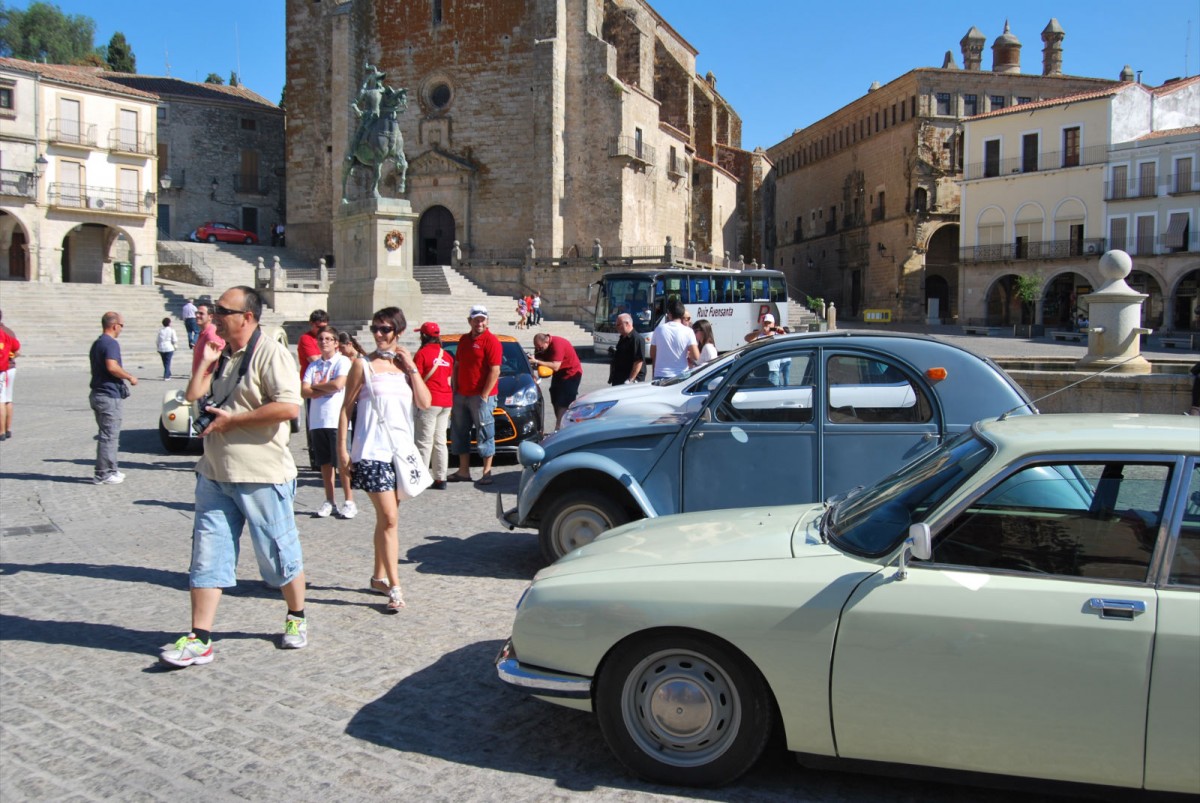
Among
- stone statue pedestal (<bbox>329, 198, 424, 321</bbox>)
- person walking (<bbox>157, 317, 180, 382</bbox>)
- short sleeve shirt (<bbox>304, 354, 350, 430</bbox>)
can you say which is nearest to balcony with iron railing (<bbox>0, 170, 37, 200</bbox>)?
stone statue pedestal (<bbox>329, 198, 424, 321</bbox>)

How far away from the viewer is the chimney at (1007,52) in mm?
55438

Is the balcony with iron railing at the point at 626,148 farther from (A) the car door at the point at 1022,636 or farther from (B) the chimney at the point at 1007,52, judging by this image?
(A) the car door at the point at 1022,636

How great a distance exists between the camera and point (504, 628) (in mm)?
5363

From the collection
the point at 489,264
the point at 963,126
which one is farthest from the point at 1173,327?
the point at 489,264

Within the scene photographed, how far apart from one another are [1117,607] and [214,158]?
56.7 metres

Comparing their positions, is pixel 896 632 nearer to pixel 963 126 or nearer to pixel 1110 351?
pixel 1110 351

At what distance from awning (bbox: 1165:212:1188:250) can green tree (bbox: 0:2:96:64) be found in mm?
63717

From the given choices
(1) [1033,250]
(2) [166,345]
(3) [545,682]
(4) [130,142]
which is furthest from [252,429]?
(1) [1033,250]

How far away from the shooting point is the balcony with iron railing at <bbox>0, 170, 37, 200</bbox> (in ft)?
135

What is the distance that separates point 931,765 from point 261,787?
7.70 ft

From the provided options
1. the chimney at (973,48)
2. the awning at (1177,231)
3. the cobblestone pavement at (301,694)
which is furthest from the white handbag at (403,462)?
the chimney at (973,48)

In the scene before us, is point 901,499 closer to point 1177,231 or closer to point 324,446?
point 324,446

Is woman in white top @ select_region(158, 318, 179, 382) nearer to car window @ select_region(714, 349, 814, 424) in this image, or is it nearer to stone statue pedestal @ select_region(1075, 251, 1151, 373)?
stone statue pedestal @ select_region(1075, 251, 1151, 373)

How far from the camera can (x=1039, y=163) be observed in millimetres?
46562
